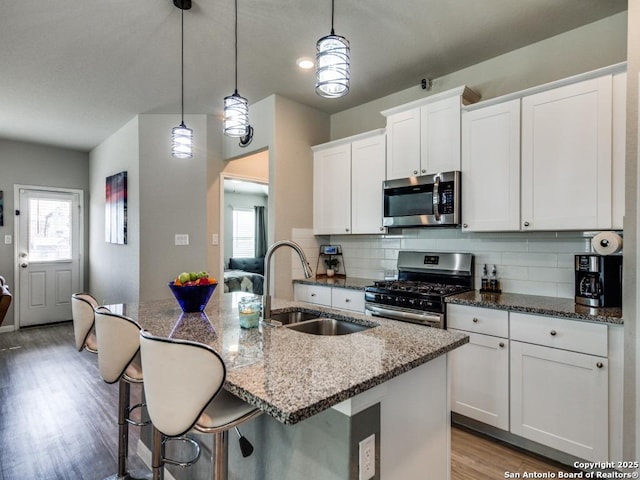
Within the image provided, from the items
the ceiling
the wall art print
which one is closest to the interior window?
the wall art print

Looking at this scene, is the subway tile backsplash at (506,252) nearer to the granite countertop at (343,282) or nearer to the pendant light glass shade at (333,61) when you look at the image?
the granite countertop at (343,282)

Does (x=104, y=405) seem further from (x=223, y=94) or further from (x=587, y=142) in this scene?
(x=587, y=142)

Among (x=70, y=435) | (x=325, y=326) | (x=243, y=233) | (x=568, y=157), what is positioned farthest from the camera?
(x=243, y=233)

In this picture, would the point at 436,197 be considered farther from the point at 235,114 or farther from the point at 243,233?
the point at 243,233

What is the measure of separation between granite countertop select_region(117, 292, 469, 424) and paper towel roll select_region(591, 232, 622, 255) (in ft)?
4.14

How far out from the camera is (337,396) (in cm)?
94

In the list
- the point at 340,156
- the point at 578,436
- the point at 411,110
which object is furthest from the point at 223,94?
the point at 578,436

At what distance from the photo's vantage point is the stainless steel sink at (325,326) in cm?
187

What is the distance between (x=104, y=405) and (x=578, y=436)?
322 cm

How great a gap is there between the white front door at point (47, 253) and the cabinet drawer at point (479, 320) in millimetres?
5811

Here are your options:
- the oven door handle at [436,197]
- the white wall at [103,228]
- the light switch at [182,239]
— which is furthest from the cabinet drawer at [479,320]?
the white wall at [103,228]

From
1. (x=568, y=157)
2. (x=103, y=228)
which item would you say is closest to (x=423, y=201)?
(x=568, y=157)

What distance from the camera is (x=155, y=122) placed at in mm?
4238

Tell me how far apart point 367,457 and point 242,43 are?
8.96ft
